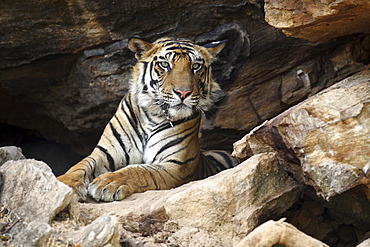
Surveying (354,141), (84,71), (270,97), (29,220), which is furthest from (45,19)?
(354,141)

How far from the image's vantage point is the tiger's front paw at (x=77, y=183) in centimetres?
455

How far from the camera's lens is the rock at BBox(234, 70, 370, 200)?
323cm

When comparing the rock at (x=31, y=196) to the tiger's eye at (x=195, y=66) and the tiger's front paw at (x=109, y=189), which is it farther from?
the tiger's eye at (x=195, y=66)

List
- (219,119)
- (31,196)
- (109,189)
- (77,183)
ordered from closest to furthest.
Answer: (31,196)
(109,189)
(77,183)
(219,119)

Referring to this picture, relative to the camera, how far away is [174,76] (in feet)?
18.1

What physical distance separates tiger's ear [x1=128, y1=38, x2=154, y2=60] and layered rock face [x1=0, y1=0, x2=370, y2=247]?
0.29m

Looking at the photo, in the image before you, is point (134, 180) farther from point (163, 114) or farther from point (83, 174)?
point (163, 114)

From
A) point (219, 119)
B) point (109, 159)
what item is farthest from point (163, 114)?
point (219, 119)

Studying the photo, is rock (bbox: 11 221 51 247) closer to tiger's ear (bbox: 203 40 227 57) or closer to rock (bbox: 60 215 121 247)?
rock (bbox: 60 215 121 247)

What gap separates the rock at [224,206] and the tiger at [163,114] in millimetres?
1555

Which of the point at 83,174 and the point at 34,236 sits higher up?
the point at 34,236

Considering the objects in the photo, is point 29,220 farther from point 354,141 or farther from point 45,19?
point 45,19

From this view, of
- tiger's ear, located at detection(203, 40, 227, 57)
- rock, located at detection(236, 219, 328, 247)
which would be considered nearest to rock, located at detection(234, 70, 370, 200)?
rock, located at detection(236, 219, 328, 247)

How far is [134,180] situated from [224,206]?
156 cm
